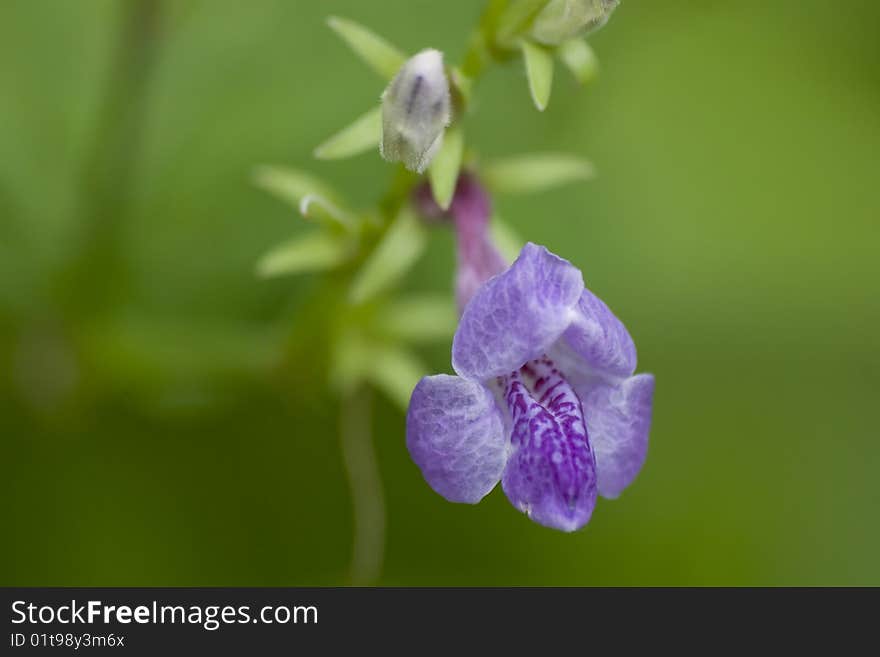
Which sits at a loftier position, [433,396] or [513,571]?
[513,571]

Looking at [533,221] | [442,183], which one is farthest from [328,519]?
[442,183]

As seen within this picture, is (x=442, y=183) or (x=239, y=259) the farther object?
(x=239, y=259)

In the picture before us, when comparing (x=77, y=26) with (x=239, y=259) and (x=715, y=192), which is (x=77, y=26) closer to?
(x=239, y=259)

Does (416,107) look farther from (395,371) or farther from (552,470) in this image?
(395,371)

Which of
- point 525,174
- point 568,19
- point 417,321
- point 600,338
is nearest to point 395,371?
point 417,321

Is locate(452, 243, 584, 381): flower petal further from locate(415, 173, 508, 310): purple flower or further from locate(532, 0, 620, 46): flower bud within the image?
locate(532, 0, 620, 46): flower bud

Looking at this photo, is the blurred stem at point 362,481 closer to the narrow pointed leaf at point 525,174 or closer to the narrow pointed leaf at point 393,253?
the narrow pointed leaf at point 393,253

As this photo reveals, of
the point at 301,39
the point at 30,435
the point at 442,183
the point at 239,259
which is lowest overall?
the point at 442,183

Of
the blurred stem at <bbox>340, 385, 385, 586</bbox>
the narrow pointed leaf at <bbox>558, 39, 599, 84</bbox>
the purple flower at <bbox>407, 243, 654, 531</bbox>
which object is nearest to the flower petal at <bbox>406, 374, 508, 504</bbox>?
the purple flower at <bbox>407, 243, 654, 531</bbox>
